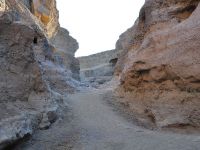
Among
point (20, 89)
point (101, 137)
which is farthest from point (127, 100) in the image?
point (20, 89)

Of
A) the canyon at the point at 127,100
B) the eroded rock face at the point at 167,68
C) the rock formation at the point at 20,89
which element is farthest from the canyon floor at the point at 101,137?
the eroded rock face at the point at 167,68

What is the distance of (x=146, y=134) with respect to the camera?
6.54 meters

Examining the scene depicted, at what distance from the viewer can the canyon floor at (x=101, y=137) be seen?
18.9ft

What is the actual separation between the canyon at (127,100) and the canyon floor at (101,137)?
20 millimetres

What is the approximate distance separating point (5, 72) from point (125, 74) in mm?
4611

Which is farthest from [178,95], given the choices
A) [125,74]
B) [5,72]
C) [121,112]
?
[5,72]

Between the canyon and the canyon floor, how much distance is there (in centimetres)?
2

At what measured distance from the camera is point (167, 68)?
8.07 m

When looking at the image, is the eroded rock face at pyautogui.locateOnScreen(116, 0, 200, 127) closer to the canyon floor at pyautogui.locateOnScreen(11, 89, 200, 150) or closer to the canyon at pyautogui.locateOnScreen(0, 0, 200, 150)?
the canyon at pyautogui.locateOnScreen(0, 0, 200, 150)

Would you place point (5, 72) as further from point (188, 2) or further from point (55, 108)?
point (188, 2)

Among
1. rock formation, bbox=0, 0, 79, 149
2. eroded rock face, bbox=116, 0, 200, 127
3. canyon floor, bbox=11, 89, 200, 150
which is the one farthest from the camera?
eroded rock face, bbox=116, 0, 200, 127

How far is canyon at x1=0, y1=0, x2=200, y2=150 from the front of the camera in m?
6.31

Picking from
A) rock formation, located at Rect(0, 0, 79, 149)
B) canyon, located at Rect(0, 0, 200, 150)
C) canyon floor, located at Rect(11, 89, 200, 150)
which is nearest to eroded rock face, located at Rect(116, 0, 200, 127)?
canyon, located at Rect(0, 0, 200, 150)

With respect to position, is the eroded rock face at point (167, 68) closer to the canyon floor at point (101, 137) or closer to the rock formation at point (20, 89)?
the canyon floor at point (101, 137)
